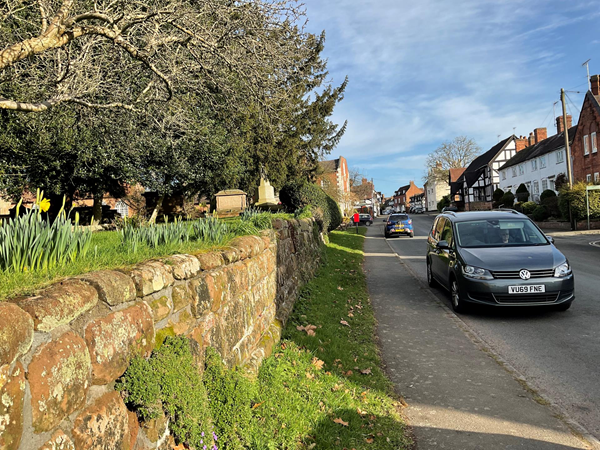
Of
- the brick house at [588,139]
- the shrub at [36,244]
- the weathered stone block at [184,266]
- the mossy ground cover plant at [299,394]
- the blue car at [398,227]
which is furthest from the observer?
the brick house at [588,139]

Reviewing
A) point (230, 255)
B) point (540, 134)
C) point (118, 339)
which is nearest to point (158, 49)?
point (230, 255)

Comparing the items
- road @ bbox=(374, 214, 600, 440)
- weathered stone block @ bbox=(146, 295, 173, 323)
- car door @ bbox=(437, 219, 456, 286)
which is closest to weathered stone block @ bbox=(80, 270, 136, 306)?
weathered stone block @ bbox=(146, 295, 173, 323)

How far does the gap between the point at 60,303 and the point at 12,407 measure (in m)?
0.43

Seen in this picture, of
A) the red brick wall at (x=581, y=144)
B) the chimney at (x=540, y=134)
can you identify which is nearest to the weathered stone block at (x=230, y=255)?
the red brick wall at (x=581, y=144)

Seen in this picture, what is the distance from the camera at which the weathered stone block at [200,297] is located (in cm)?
310

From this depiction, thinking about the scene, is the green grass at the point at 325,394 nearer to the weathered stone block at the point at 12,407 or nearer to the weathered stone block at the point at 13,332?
the weathered stone block at the point at 12,407

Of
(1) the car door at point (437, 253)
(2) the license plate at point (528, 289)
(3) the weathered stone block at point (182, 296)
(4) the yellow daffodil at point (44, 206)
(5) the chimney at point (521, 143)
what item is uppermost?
(5) the chimney at point (521, 143)

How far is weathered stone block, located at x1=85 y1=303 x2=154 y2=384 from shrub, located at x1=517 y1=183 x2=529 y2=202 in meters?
50.3

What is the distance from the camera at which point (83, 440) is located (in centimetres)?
186

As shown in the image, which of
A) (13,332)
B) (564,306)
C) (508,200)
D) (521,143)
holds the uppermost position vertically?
(521,143)

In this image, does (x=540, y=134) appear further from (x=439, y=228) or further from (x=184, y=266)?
(x=184, y=266)

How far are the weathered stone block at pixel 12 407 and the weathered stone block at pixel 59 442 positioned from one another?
155 mm

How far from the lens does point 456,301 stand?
7770mm

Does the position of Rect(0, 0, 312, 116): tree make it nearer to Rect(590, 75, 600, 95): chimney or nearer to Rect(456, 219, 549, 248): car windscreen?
Rect(456, 219, 549, 248): car windscreen
